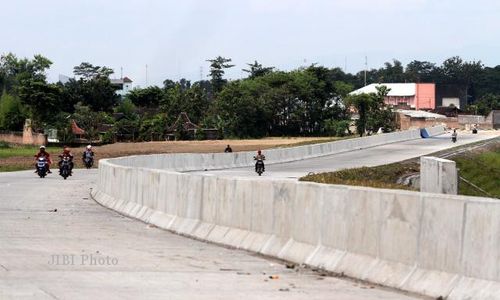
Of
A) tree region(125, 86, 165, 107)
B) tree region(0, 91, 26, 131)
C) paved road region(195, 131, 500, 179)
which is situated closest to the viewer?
paved road region(195, 131, 500, 179)

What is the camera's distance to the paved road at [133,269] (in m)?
10.2

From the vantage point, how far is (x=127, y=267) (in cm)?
1248

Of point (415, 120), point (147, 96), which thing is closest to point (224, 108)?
point (147, 96)

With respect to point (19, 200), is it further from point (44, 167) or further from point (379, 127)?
point (379, 127)

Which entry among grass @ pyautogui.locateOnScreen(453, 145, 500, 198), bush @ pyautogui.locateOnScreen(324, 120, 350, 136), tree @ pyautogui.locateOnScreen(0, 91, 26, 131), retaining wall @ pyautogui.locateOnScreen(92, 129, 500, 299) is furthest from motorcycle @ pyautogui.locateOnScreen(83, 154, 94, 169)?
tree @ pyautogui.locateOnScreen(0, 91, 26, 131)

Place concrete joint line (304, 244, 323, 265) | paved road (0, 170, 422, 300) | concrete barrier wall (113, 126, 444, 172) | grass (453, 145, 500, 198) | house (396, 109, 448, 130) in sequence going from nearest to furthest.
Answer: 1. paved road (0, 170, 422, 300)
2. concrete joint line (304, 244, 323, 265)
3. concrete barrier wall (113, 126, 444, 172)
4. grass (453, 145, 500, 198)
5. house (396, 109, 448, 130)

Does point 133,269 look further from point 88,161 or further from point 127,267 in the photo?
point 88,161

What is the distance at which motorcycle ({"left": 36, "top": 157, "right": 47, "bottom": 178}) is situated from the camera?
143ft

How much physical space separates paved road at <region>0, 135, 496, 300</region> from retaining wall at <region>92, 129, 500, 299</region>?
330mm

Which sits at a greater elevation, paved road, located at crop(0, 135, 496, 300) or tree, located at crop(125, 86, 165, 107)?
tree, located at crop(125, 86, 165, 107)

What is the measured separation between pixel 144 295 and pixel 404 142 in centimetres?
8618

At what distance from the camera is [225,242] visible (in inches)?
618

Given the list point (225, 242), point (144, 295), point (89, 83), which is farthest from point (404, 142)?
point (144, 295)

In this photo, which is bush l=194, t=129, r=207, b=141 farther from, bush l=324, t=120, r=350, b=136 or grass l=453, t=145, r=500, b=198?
grass l=453, t=145, r=500, b=198
